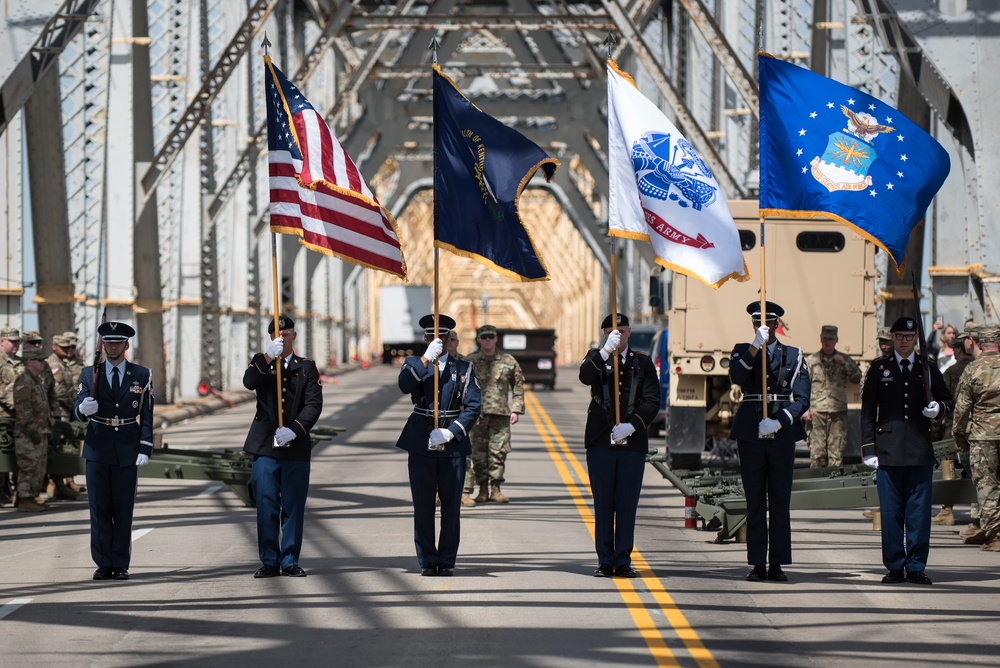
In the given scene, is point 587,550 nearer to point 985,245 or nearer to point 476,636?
point 476,636

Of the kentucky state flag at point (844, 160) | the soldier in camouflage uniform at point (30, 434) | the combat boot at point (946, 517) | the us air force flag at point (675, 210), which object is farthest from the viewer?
the soldier in camouflage uniform at point (30, 434)

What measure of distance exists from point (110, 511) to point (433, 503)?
7.51 feet

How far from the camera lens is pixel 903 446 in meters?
11.6

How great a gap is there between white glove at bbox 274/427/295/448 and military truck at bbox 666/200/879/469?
8.65 meters

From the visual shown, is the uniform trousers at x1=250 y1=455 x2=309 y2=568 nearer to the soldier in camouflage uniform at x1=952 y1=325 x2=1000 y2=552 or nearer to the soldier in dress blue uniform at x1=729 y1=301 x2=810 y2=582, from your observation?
the soldier in dress blue uniform at x1=729 y1=301 x2=810 y2=582

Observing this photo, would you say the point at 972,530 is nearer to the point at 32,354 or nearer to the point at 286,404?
the point at 286,404

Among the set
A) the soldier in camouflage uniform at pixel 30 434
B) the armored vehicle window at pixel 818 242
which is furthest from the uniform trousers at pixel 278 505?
the armored vehicle window at pixel 818 242

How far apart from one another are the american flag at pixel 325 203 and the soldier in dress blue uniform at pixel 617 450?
74.0 inches

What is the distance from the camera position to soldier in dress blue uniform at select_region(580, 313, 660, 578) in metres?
11.7

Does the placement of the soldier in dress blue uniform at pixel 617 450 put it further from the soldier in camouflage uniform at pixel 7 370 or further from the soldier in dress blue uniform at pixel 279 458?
the soldier in camouflage uniform at pixel 7 370

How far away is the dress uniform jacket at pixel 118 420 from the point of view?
11922 millimetres

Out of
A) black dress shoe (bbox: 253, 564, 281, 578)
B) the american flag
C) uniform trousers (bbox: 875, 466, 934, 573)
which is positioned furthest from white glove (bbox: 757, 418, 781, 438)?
black dress shoe (bbox: 253, 564, 281, 578)

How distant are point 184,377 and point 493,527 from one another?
25461 millimetres

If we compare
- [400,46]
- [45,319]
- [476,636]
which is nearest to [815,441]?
[476,636]
